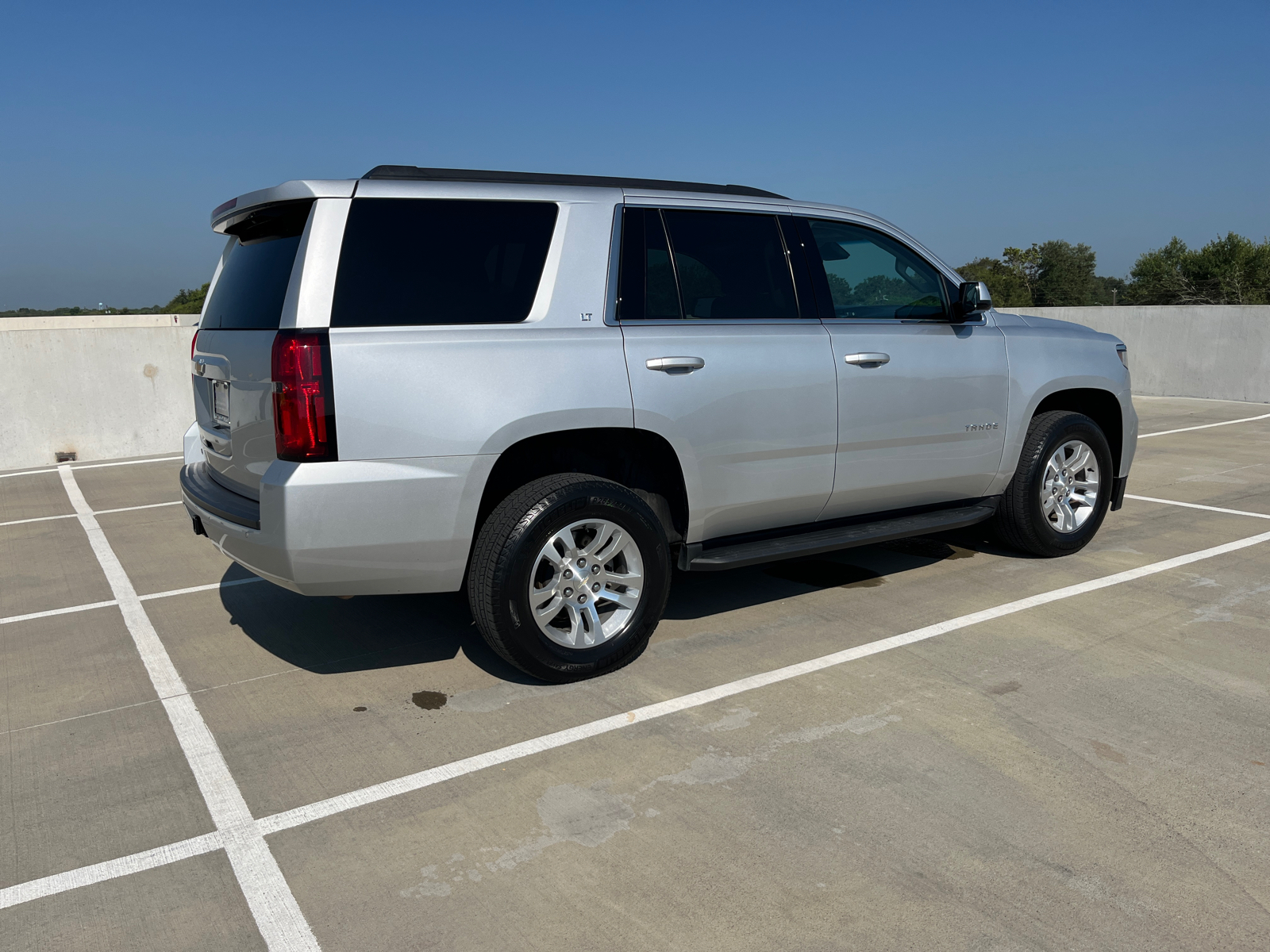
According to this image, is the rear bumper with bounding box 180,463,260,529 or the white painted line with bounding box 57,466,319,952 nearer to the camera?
the white painted line with bounding box 57,466,319,952

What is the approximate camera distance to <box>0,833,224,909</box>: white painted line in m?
2.67

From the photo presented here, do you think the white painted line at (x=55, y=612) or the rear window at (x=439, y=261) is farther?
the white painted line at (x=55, y=612)

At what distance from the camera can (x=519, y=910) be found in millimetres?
2555

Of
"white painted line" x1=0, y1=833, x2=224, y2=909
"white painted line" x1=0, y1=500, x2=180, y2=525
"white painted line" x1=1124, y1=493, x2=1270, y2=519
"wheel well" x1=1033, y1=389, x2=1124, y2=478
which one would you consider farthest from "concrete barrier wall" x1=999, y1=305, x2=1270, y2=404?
"white painted line" x1=0, y1=833, x2=224, y2=909

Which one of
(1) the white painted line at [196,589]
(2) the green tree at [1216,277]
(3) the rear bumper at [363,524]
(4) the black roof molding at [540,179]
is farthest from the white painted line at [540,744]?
(2) the green tree at [1216,277]

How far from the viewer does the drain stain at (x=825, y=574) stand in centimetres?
543

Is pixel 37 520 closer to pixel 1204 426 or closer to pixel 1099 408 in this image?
pixel 1099 408

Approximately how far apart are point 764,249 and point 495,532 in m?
1.95

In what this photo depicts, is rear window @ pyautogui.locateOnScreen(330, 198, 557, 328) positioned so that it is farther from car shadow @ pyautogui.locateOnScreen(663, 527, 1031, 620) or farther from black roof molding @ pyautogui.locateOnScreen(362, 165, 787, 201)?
car shadow @ pyautogui.locateOnScreen(663, 527, 1031, 620)

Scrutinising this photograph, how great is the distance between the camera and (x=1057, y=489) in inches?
227

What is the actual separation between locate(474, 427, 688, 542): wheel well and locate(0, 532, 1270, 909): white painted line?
0.81 meters

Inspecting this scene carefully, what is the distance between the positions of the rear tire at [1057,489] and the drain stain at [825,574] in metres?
0.89

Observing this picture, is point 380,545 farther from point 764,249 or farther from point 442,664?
point 764,249

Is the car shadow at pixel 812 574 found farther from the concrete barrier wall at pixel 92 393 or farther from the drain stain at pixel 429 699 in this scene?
the concrete barrier wall at pixel 92 393
